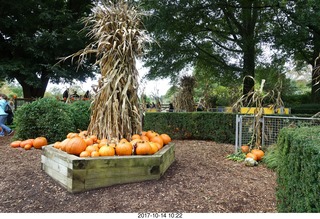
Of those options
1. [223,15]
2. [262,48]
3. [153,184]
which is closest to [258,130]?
[153,184]

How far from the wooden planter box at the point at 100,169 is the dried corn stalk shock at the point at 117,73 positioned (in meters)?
0.60

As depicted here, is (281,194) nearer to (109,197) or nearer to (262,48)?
(109,197)

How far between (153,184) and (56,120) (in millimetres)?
3009

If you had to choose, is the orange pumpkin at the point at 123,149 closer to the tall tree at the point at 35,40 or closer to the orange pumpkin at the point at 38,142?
the orange pumpkin at the point at 38,142

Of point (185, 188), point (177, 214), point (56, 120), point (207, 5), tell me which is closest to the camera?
point (177, 214)

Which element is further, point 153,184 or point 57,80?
point 57,80

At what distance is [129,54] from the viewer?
3.21 m

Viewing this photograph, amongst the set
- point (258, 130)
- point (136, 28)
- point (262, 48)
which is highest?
point (262, 48)

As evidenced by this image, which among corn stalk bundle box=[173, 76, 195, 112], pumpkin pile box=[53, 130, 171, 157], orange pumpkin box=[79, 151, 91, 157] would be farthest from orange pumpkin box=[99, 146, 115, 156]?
corn stalk bundle box=[173, 76, 195, 112]

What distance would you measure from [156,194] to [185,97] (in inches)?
256

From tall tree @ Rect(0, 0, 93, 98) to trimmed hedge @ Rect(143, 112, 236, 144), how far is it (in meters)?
5.12

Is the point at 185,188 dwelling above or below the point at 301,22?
below

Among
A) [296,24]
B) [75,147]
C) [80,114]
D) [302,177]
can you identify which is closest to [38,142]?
[80,114]

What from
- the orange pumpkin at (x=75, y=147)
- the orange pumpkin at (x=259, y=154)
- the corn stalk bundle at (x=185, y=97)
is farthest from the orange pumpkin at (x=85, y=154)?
the corn stalk bundle at (x=185, y=97)
